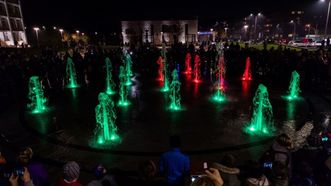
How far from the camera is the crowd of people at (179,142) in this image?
3752 millimetres

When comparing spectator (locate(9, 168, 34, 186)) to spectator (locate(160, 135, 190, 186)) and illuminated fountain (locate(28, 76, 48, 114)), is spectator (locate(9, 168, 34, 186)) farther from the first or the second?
illuminated fountain (locate(28, 76, 48, 114))

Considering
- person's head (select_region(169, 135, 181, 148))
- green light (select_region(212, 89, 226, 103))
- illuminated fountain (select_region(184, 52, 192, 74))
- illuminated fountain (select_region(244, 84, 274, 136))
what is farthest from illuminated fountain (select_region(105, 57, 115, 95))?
person's head (select_region(169, 135, 181, 148))

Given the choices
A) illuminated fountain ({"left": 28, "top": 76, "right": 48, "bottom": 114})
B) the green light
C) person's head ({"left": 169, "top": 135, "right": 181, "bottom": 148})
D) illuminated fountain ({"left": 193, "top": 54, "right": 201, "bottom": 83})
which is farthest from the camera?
illuminated fountain ({"left": 193, "top": 54, "right": 201, "bottom": 83})

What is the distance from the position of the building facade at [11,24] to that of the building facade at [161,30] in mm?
26914

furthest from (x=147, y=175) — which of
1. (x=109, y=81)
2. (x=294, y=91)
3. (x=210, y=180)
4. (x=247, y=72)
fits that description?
(x=247, y=72)

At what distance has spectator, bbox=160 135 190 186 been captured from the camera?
4344mm

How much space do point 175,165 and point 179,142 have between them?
1.32 feet

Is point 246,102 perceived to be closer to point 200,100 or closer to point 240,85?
point 200,100

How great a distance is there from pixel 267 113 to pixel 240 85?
5.39 metres

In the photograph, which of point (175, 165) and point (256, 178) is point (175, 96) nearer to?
point (175, 165)

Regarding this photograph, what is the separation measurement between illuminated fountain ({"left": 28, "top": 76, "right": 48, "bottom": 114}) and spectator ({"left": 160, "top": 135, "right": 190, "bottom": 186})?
29.2 feet

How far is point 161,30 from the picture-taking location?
73688 millimetres

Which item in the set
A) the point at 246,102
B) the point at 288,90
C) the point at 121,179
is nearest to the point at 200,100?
the point at 246,102

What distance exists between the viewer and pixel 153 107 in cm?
1132
